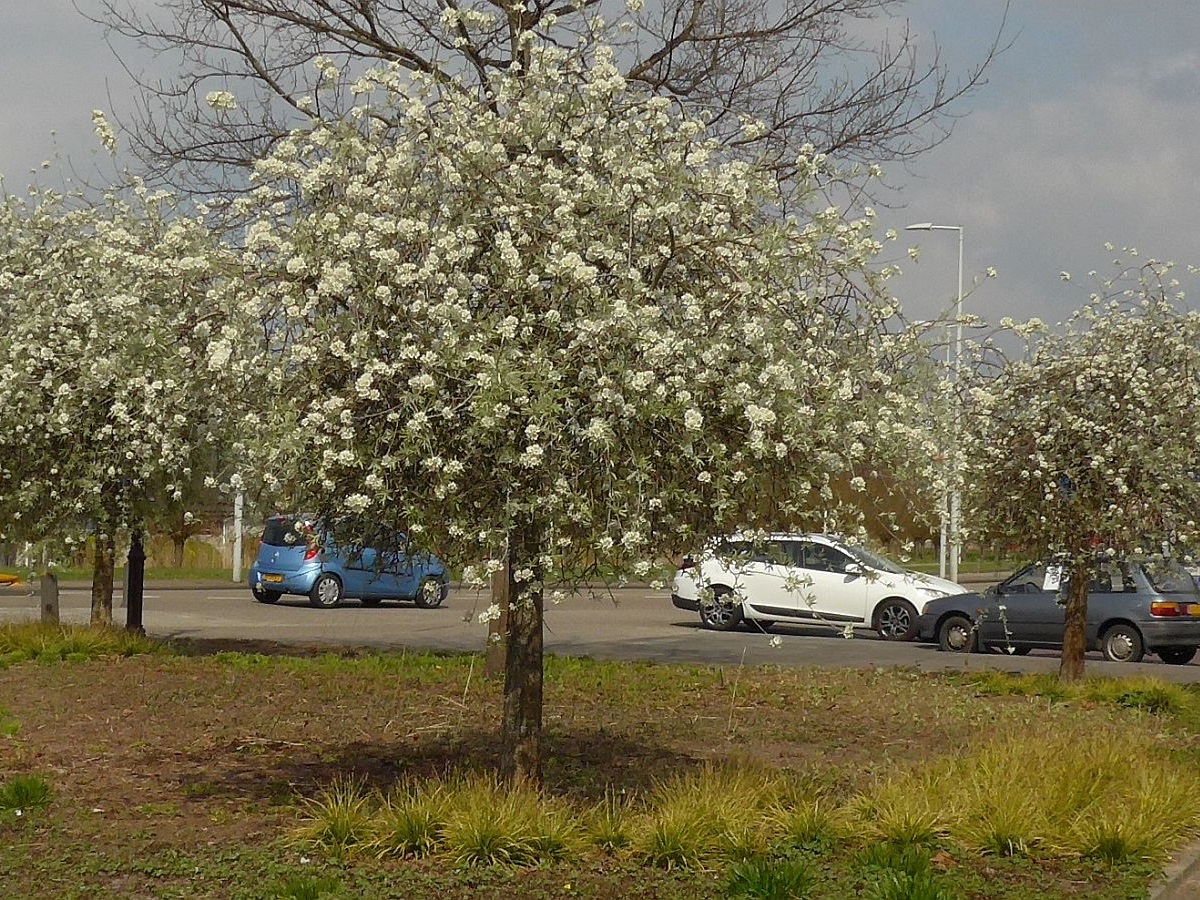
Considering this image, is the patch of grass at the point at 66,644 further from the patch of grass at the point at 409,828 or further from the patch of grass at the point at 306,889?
the patch of grass at the point at 306,889

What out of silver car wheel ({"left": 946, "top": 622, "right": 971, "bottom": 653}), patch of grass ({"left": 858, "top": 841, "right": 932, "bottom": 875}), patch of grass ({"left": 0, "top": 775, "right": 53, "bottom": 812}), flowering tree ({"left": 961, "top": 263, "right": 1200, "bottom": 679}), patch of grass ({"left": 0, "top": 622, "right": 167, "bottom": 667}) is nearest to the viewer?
patch of grass ({"left": 858, "top": 841, "right": 932, "bottom": 875})

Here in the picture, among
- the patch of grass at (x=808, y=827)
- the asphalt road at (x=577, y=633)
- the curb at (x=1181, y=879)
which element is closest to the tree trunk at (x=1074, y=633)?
the asphalt road at (x=577, y=633)

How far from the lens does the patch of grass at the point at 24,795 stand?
7.69m

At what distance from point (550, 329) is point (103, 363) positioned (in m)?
2.40

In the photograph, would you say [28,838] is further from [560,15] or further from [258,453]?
[560,15]

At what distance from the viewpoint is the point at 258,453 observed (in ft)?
20.7

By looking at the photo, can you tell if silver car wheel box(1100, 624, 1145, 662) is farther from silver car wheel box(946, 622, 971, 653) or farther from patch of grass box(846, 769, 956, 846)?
patch of grass box(846, 769, 956, 846)

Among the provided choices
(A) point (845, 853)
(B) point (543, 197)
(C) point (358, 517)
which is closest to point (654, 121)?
(B) point (543, 197)

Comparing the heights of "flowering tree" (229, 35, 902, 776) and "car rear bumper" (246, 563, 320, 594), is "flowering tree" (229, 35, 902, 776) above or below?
above

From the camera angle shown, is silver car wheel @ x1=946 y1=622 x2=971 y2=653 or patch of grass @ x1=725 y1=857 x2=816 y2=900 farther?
silver car wheel @ x1=946 y1=622 x2=971 y2=653

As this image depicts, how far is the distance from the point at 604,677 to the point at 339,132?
332 inches

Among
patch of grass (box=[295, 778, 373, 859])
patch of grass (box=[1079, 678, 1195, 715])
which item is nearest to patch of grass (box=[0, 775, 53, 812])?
patch of grass (box=[295, 778, 373, 859])

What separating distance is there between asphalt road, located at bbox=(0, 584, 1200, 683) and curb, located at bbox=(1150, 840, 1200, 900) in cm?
707

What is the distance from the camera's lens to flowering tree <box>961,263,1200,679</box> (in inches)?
509
